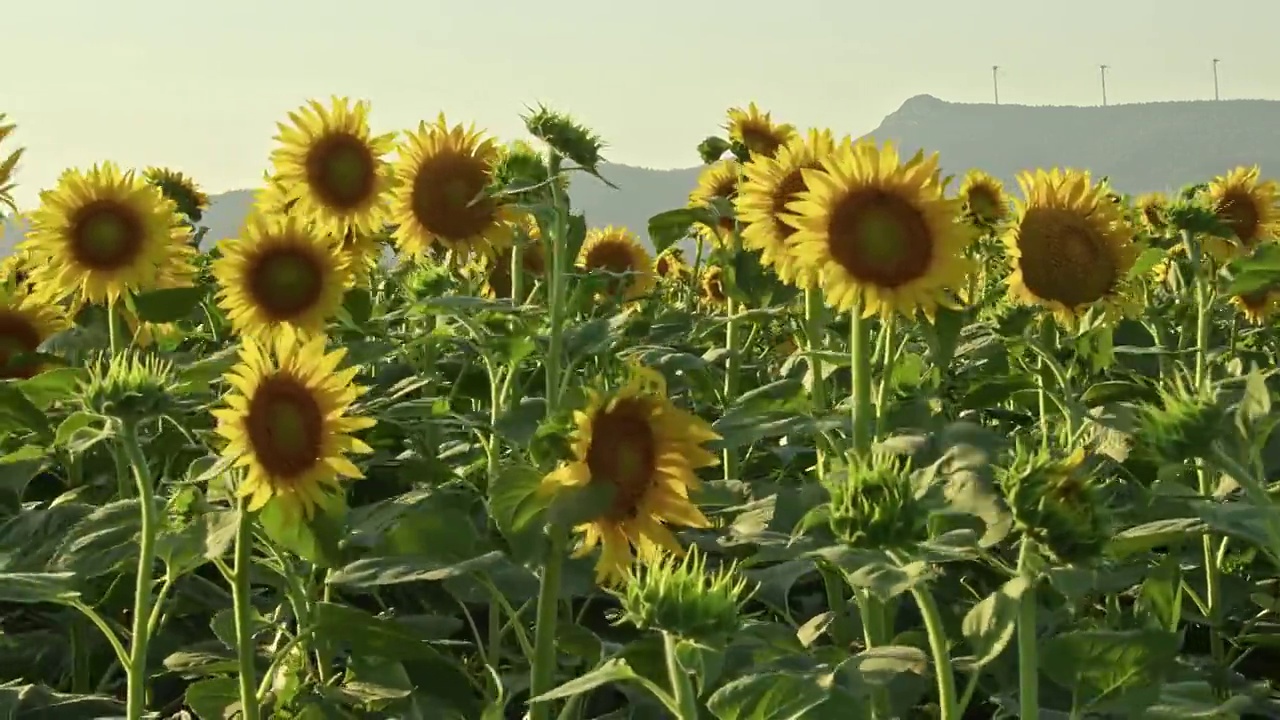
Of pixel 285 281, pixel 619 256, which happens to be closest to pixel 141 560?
pixel 285 281

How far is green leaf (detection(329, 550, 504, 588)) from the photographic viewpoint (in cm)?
221

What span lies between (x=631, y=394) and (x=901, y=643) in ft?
2.17

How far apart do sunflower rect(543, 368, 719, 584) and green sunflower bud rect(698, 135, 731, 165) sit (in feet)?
8.70

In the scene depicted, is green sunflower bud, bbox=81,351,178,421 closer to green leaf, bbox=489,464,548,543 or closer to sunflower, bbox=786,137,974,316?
green leaf, bbox=489,464,548,543

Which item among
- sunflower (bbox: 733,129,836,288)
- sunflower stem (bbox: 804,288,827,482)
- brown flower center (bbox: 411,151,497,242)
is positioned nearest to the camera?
sunflower stem (bbox: 804,288,827,482)

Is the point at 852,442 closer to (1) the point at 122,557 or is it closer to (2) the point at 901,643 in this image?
(2) the point at 901,643

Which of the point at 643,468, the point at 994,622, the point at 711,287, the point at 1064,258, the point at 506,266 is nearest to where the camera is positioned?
the point at 994,622

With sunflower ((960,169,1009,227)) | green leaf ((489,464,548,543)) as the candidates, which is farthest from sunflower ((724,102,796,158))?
green leaf ((489,464,548,543))

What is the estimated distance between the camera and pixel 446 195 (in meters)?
3.88

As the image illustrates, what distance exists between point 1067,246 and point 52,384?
2402 millimetres

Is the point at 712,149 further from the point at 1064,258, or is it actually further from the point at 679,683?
the point at 679,683

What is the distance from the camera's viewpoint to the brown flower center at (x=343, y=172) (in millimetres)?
4074

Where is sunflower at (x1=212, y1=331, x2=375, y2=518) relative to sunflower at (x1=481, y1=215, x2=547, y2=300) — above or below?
below

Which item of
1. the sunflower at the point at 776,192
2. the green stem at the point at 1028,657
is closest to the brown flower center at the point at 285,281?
the sunflower at the point at 776,192
